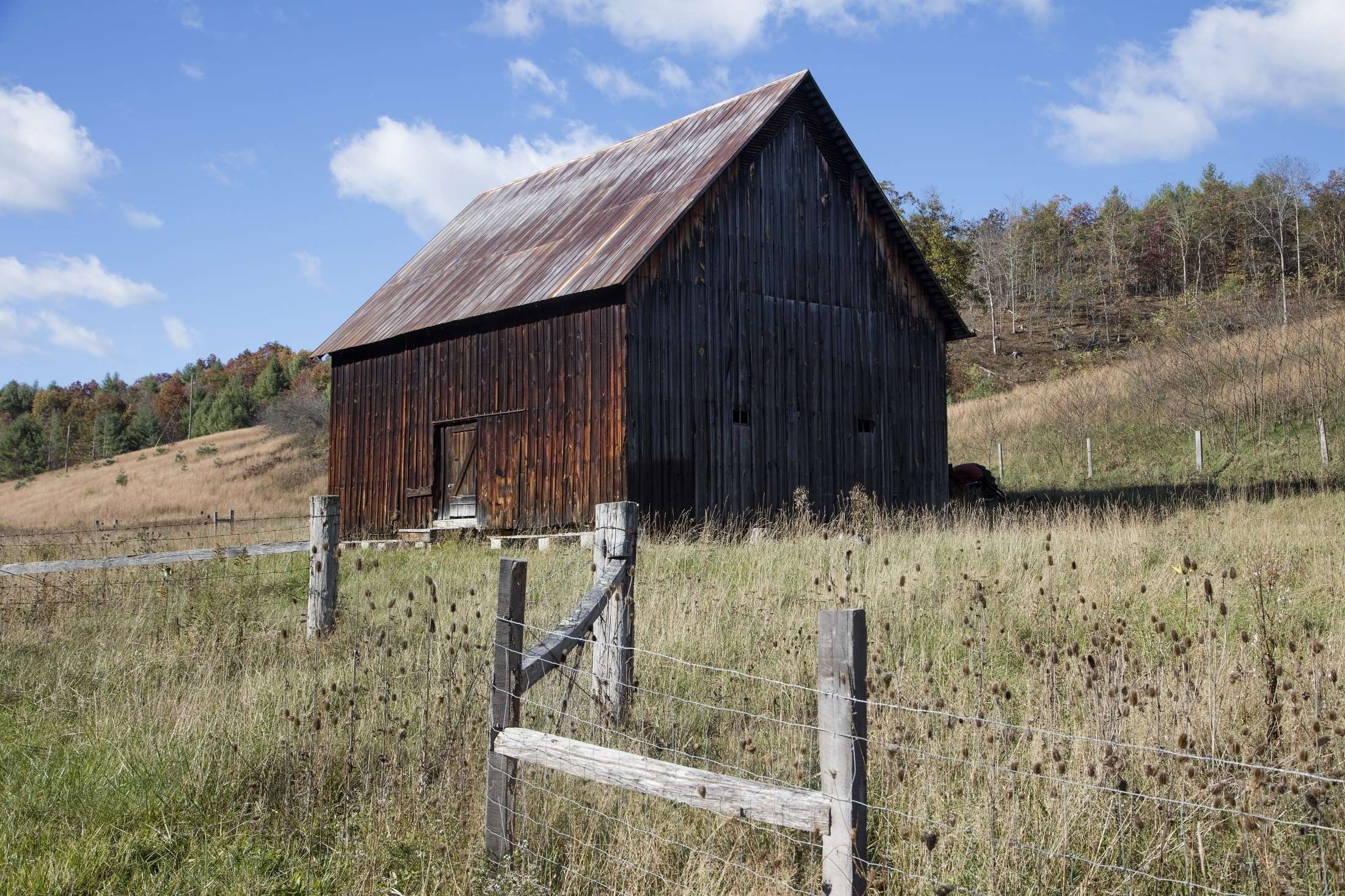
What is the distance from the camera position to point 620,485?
14.5 metres

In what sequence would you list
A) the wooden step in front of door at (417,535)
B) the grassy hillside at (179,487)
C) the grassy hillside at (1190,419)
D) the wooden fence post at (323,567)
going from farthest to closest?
1. the grassy hillside at (179,487)
2. the grassy hillside at (1190,419)
3. the wooden step in front of door at (417,535)
4. the wooden fence post at (323,567)

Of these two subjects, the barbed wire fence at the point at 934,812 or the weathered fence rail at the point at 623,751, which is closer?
the weathered fence rail at the point at 623,751

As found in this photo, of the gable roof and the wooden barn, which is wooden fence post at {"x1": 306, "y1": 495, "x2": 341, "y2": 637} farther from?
the gable roof

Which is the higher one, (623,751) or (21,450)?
(21,450)

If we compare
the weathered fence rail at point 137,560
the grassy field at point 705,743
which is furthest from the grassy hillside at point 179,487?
the grassy field at point 705,743

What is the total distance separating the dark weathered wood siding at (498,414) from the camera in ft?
49.1

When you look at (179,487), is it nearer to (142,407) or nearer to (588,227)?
(588,227)

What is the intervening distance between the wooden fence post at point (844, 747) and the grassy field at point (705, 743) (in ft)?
0.55

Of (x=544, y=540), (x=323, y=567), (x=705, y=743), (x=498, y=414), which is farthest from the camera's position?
(x=498, y=414)

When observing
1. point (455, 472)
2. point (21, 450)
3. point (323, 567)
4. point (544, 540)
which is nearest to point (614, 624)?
point (323, 567)

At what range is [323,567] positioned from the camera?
325 inches

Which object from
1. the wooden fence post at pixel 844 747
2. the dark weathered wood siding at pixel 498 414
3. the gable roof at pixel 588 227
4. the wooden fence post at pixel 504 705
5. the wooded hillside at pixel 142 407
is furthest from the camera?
the wooded hillside at pixel 142 407

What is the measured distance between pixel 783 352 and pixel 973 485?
743 cm

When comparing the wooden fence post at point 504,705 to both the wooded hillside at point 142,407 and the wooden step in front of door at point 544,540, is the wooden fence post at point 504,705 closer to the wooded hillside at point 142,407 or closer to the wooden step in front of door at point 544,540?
the wooden step in front of door at point 544,540
